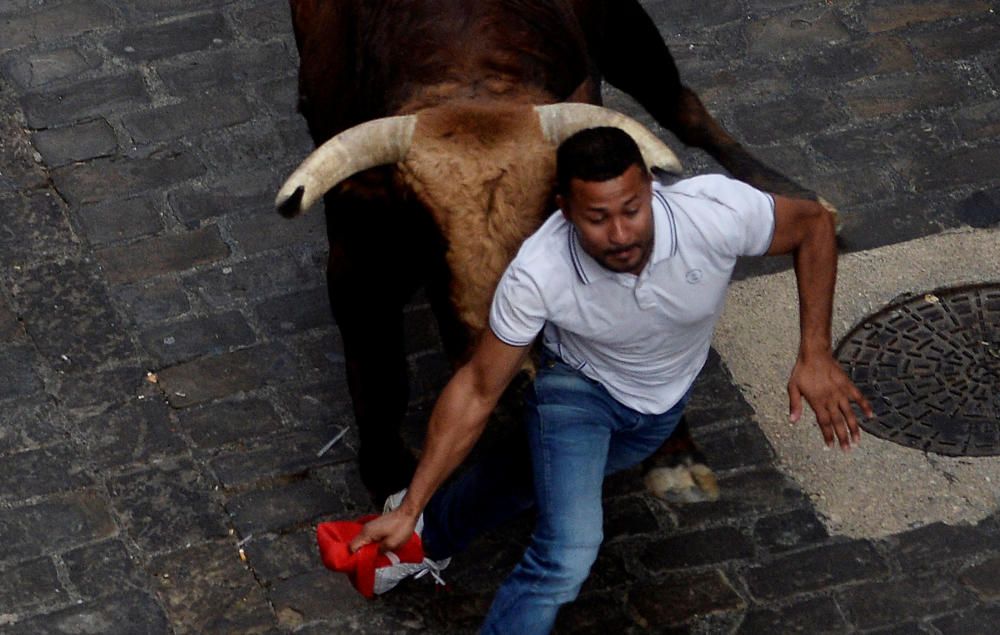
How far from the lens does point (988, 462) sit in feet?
21.2

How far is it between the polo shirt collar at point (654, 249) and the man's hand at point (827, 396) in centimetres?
61

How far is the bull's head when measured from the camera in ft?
16.8

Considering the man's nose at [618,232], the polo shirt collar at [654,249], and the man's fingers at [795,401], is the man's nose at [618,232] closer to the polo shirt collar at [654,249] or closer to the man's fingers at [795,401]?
the polo shirt collar at [654,249]

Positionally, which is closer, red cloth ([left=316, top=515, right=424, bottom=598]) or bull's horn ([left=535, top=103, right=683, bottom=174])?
bull's horn ([left=535, top=103, right=683, bottom=174])

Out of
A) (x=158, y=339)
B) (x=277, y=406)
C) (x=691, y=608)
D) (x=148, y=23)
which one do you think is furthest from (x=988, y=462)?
(x=148, y=23)

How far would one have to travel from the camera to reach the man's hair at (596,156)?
472 cm

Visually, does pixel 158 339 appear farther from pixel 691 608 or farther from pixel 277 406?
pixel 691 608

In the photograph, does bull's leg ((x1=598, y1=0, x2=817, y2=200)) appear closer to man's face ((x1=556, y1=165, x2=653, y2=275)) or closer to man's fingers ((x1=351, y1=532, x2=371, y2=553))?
man's face ((x1=556, y1=165, x2=653, y2=275))

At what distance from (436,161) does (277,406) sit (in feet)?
6.54

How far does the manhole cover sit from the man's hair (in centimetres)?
233

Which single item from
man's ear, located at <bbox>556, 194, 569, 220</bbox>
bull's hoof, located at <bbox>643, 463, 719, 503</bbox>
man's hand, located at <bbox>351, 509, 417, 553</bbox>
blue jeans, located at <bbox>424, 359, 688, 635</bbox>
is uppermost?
man's ear, located at <bbox>556, 194, 569, 220</bbox>

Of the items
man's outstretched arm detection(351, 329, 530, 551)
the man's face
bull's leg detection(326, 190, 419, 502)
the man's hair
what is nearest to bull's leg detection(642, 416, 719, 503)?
bull's leg detection(326, 190, 419, 502)

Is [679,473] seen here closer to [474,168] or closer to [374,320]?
[374,320]

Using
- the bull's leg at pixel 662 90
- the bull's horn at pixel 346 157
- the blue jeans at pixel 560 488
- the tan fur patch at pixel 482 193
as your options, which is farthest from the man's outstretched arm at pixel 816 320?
the bull's leg at pixel 662 90
